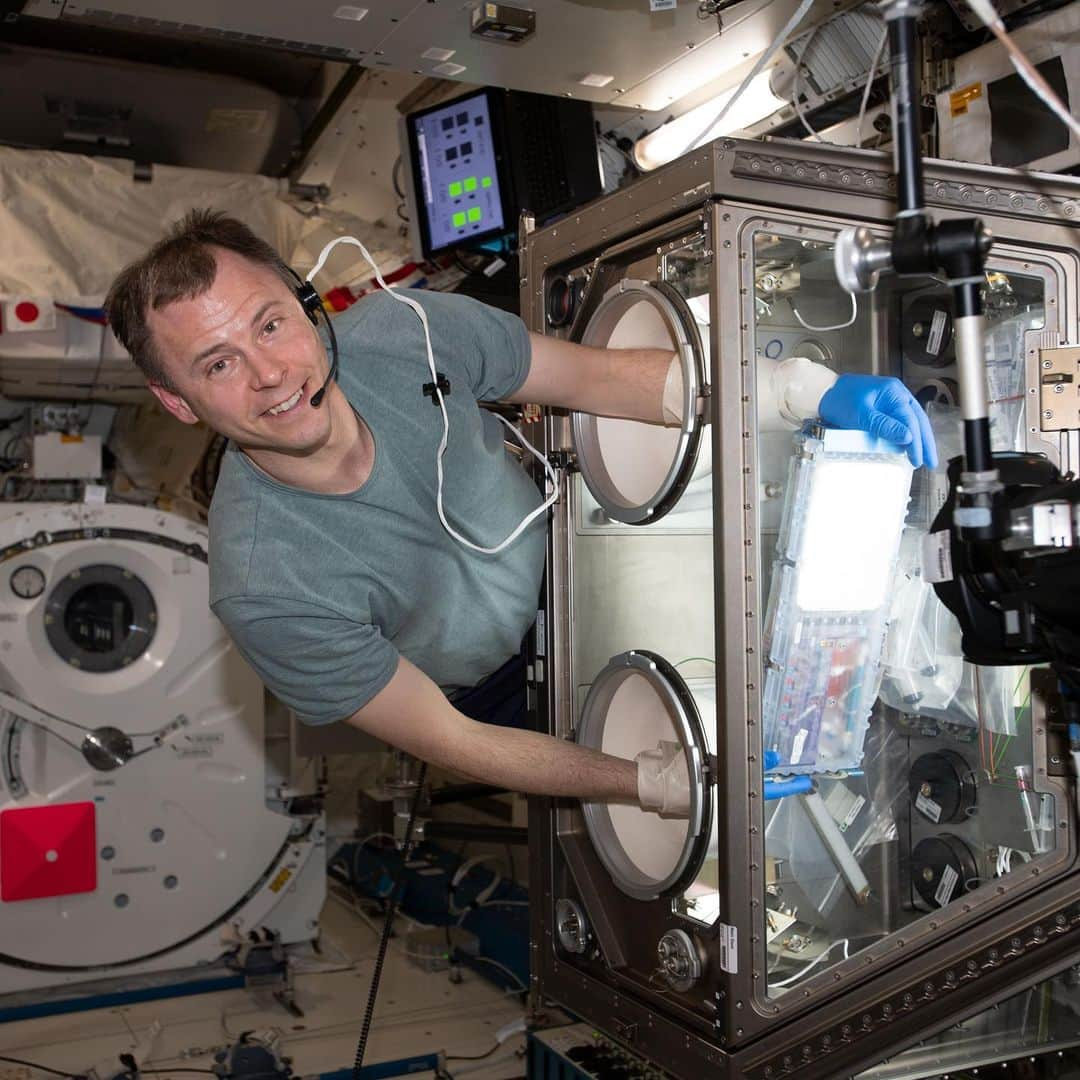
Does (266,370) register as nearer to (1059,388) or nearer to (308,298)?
(308,298)

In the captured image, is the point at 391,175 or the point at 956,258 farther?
the point at 391,175

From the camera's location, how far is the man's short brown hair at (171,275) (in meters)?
2.62

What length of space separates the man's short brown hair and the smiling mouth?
31cm

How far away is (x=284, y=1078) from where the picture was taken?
4.13 metres

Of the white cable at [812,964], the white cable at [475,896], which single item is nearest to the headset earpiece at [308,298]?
the white cable at [812,964]

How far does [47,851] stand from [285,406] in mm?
3122

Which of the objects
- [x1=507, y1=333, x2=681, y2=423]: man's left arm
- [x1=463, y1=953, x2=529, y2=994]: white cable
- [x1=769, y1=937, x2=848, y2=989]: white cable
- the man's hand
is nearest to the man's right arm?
the man's hand

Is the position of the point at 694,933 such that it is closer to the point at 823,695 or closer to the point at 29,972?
the point at 823,695

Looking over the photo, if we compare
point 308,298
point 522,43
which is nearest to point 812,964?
point 308,298

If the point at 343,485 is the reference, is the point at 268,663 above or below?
below

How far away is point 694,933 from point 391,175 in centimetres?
397

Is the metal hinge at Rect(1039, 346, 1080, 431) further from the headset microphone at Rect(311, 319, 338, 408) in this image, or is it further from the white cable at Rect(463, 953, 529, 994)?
the white cable at Rect(463, 953, 529, 994)

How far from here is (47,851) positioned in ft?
16.0

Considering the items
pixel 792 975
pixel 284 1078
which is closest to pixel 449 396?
pixel 792 975
